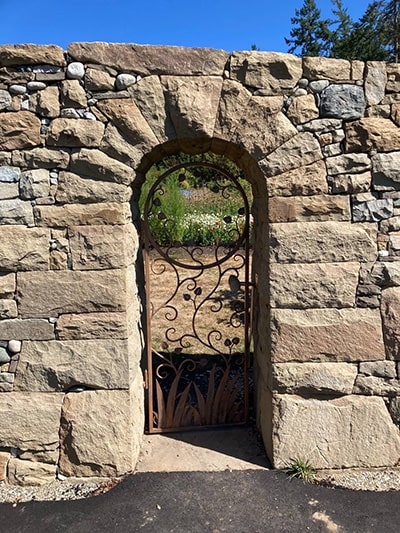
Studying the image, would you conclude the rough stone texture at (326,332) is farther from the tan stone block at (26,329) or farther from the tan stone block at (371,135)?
the tan stone block at (26,329)

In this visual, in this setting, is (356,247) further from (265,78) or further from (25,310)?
(25,310)

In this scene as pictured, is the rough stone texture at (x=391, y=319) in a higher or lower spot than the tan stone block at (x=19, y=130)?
lower

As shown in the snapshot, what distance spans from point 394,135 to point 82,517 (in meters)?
3.18

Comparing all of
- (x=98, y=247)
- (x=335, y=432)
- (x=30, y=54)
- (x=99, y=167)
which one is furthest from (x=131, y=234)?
(x=335, y=432)

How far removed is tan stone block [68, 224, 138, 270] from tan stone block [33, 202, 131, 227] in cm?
5

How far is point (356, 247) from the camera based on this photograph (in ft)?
9.33

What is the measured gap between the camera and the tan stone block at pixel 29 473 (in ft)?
9.59

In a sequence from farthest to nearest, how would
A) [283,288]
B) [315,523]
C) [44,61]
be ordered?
[283,288], [44,61], [315,523]

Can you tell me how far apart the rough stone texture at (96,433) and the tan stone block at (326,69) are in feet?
8.16

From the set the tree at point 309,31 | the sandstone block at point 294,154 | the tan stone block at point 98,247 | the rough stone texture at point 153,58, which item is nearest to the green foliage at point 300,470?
the tan stone block at point 98,247

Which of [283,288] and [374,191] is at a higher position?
[374,191]

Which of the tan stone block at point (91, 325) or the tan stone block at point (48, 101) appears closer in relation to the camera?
the tan stone block at point (48, 101)

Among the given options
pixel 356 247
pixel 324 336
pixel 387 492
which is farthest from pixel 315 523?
pixel 356 247

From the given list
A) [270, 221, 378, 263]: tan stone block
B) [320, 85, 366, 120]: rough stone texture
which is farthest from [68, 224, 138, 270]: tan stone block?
[320, 85, 366, 120]: rough stone texture
